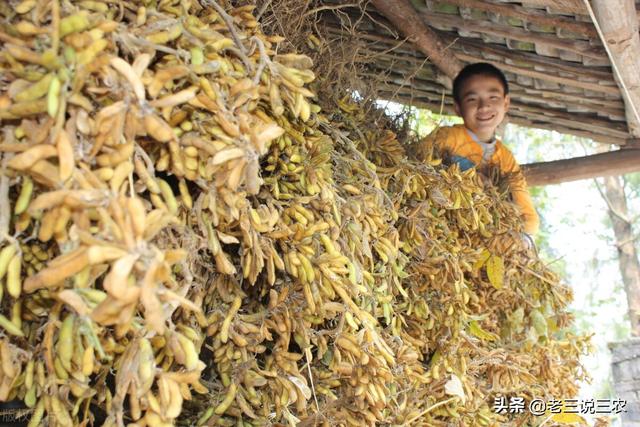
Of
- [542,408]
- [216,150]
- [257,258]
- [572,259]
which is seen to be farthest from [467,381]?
[572,259]

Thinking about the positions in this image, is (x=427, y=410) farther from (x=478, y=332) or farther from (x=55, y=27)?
(x=55, y=27)

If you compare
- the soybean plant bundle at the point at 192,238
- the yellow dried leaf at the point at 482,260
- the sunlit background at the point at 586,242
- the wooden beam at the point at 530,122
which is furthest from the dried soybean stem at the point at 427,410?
the sunlit background at the point at 586,242

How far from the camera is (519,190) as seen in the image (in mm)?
2445

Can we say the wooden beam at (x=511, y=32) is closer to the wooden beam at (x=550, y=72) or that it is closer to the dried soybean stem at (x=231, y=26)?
the wooden beam at (x=550, y=72)

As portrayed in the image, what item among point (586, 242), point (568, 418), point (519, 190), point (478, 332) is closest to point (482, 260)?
point (478, 332)

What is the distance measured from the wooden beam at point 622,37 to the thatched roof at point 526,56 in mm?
28

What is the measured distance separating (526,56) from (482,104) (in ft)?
0.80

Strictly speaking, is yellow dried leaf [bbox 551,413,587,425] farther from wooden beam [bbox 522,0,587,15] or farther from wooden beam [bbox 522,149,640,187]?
wooden beam [bbox 522,0,587,15]

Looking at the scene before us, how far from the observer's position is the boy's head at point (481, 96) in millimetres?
2668

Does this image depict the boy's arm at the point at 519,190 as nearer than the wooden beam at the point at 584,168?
Yes

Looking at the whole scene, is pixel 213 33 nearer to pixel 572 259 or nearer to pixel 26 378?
pixel 26 378

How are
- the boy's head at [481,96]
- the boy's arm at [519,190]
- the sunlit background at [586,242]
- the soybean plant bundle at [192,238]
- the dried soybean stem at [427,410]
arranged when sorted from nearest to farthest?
the soybean plant bundle at [192,238], the dried soybean stem at [427,410], the boy's arm at [519,190], the boy's head at [481,96], the sunlit background at [586,242]

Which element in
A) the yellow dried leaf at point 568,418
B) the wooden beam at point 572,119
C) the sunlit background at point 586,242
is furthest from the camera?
the sunlit background at point 586,242

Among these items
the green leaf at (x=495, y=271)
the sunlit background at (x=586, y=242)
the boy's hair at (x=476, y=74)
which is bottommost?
the green leaf at (x=495, y=271)
